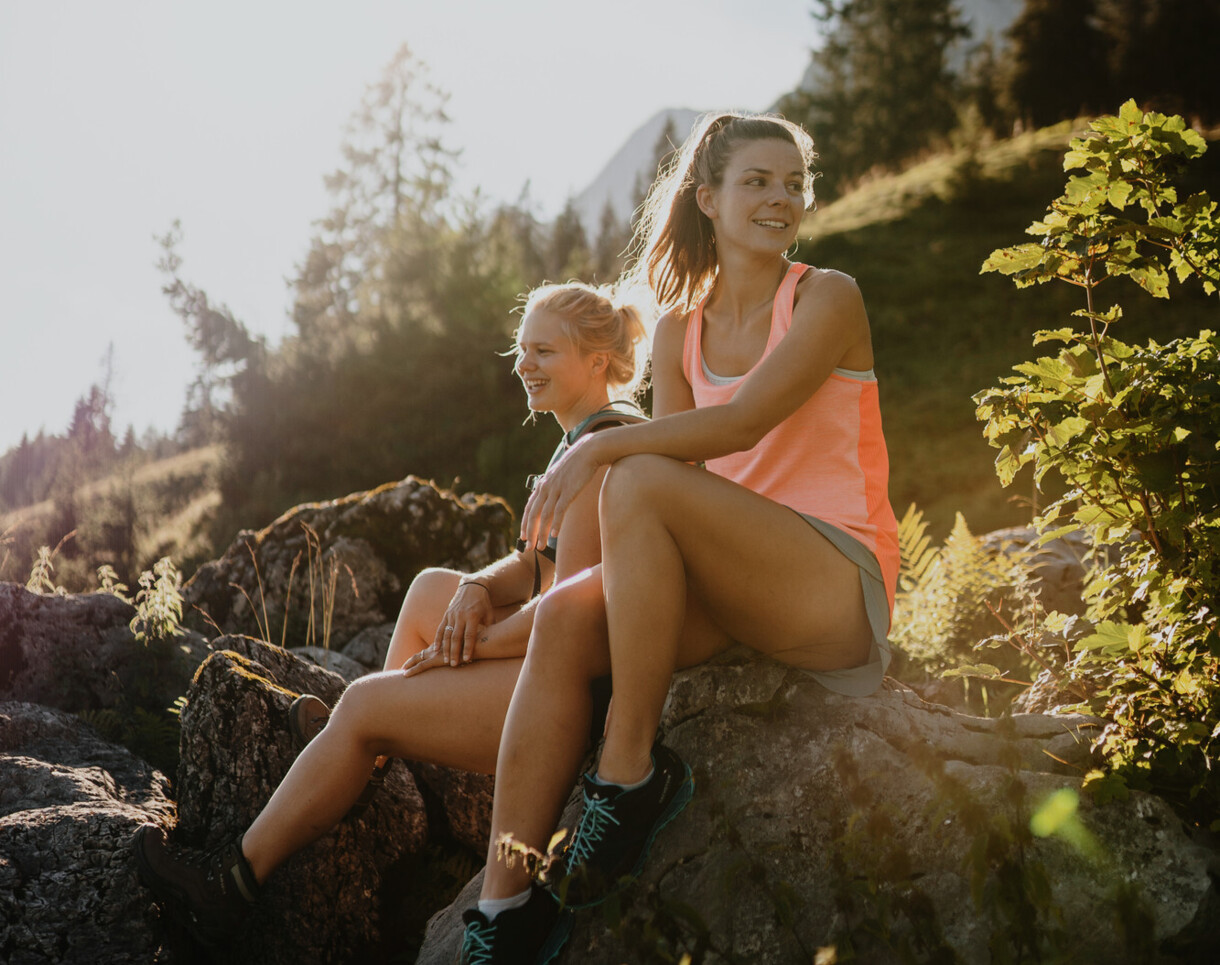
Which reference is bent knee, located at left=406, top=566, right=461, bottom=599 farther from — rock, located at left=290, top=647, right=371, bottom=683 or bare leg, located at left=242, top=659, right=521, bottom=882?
rock, located at left=290, top=647, right=371, bottom=683

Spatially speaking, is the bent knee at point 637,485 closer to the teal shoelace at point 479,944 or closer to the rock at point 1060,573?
the teal shoelace at point 479,944

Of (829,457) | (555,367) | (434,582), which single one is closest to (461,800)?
(434,582)

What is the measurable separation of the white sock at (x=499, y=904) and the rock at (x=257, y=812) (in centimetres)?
98

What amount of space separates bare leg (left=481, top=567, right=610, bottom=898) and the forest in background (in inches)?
202

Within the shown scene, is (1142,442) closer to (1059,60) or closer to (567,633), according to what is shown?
(567,633)

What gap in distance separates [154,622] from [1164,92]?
2818 cm

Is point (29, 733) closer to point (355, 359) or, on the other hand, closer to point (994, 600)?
point (994, 600)

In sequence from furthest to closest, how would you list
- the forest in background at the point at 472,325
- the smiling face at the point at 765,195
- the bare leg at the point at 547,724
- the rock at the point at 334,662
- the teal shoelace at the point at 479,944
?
the forest in background at the point at 472,325 < the rock at the point at 334,662 < the smiling face at the point at 765,195 < the bare leg at the point at 547,724 < the teal shoelace at the point at 479,944

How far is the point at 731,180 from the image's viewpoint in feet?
9.14

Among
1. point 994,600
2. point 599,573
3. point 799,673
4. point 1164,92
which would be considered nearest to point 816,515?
point 799,673

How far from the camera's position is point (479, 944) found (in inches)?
76.9

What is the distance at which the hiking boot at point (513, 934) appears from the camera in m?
1.95

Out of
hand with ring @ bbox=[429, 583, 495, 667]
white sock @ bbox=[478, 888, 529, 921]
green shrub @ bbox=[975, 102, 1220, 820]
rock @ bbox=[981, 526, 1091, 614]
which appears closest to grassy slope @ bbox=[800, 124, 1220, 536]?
rock @ bbox=[981, 526, 1091, 614]

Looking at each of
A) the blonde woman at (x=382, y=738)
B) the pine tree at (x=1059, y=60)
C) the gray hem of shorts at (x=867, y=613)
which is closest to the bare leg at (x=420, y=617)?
the blonde woman at (x=382, y=738)
